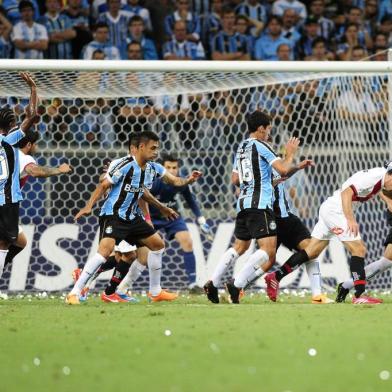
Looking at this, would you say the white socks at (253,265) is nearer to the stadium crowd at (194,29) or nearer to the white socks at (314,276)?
the white socks at (314,276)

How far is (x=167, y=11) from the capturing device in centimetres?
1895

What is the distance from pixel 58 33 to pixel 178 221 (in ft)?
15.1

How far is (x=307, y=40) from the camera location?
62.3 feet

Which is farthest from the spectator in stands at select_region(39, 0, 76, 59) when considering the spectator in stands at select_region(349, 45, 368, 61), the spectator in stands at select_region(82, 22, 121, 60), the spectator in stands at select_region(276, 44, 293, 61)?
the spectator in stands at select_region(349, 45, 368, 61)

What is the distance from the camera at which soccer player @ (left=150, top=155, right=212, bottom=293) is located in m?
14.4

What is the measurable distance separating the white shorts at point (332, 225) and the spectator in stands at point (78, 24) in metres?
6.80

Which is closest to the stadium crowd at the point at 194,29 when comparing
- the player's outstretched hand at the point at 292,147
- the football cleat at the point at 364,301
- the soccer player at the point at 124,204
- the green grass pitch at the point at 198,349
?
the soccer player at the point at 124,204

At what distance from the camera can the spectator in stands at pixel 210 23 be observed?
18.7 metres

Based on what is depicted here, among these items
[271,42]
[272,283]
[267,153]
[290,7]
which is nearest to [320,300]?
[272,283]

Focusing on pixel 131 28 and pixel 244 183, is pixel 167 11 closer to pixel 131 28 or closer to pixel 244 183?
pixel 131 28

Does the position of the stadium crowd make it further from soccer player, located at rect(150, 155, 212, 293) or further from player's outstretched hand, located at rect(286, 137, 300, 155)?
player's outstretched hand, located at rect(286, 137, 300, 155)

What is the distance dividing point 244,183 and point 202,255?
130 inches

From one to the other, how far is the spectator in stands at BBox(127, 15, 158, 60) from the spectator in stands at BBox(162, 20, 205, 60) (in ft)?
0.74

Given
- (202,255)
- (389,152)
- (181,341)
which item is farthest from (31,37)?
(181,341)
